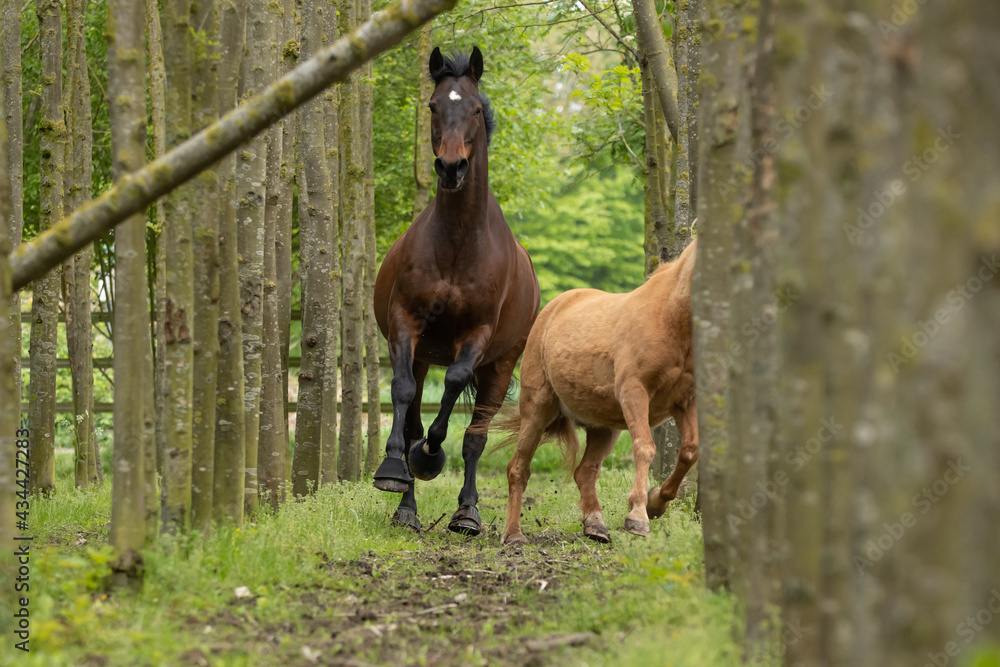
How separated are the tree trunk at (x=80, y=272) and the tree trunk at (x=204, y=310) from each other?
18.9 ft

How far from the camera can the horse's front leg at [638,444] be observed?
21.7 ft

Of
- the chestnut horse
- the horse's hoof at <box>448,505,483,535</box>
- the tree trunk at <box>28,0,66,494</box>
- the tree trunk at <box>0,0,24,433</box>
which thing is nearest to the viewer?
the chestnut horse

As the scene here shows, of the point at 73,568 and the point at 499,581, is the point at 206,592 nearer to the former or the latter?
the point at 73,568

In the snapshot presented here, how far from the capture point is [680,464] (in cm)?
686

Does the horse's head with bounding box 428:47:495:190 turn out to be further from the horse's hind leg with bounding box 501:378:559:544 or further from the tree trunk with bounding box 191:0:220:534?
the tree trunk with bounding box 191:0:220:534

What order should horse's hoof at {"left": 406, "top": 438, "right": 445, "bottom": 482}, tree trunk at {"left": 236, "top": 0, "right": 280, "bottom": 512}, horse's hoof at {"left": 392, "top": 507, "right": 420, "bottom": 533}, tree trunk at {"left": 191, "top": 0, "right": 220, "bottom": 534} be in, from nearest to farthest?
tree trunk at {"left": 191, "top": 0, "right": 220, "bottom": 534}, tree trunk at {"left": 236, "top": 0, "right": 280, "bottom": 512}, horse's hoof at {"left": 392, "top": 507, "right": 420, "bottom": 533}, horse's hoof at {"left": 406, "top": 438, "right": 445, "bottom": 482}

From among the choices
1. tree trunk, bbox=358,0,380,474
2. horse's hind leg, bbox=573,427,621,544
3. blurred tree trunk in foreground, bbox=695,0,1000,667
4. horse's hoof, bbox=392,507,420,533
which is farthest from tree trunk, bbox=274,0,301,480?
blurred tree trunk in foreground, bbox=695,0,1000,667

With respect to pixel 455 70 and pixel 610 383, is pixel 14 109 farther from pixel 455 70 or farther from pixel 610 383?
pixel 610 383

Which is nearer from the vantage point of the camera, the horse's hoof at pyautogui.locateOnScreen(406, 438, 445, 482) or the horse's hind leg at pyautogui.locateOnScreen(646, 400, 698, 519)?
the horse's hind leg at pyautogui.locateOnScreen(646, 400, 698, 519)

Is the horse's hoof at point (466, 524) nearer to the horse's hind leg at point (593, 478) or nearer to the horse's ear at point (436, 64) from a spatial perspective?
the horse's hind leg at point (593, 478)

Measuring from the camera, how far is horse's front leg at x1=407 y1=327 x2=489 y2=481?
7.96 metres

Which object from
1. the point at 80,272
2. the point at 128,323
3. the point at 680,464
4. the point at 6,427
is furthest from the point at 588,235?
the point at 6,427

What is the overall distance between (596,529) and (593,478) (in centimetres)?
76

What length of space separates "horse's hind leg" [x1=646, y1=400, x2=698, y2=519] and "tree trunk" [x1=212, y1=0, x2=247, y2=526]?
10.1 ft
